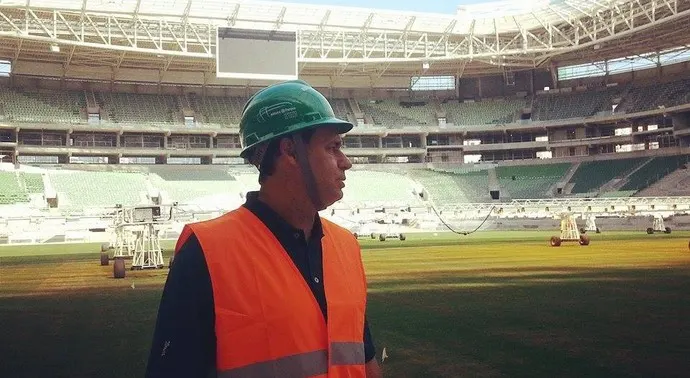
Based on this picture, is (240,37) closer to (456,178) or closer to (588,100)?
(456,178)

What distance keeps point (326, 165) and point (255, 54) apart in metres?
49.7

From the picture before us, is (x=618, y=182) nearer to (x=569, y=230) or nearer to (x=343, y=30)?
(x=343, y=30)

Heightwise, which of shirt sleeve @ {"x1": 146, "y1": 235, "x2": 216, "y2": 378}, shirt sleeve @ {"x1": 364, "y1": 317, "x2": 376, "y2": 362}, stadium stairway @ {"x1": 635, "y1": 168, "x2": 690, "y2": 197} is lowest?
shirt sleeve @ {"x1": 364, "y1": 317, "x2": 376, "y2": 362}

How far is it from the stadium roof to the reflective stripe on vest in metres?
48.8

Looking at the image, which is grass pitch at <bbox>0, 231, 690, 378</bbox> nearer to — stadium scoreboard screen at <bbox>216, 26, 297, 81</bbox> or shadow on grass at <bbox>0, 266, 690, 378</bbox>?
shadow on grass at <bbox>0, 266, 690, 378</bbox>

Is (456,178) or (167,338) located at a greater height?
(456,178)

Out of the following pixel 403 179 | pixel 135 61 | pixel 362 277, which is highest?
pixel 135 61

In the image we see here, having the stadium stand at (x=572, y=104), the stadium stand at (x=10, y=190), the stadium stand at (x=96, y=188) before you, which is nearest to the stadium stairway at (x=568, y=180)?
the stadium stand at (x=572, y=104)

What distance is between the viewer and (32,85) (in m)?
64.2

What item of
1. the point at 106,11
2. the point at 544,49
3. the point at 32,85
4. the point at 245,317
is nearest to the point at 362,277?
the point at 245,317

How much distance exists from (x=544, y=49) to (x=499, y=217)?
16298 mm

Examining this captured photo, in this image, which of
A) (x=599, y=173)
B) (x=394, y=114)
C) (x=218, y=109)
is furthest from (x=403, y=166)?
(x=218, y=109)

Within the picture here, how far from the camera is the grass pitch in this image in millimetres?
6578

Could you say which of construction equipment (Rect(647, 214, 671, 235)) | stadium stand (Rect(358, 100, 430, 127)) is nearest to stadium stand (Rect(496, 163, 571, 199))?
stadium stand (Rect(358, 100, 430, 127))
